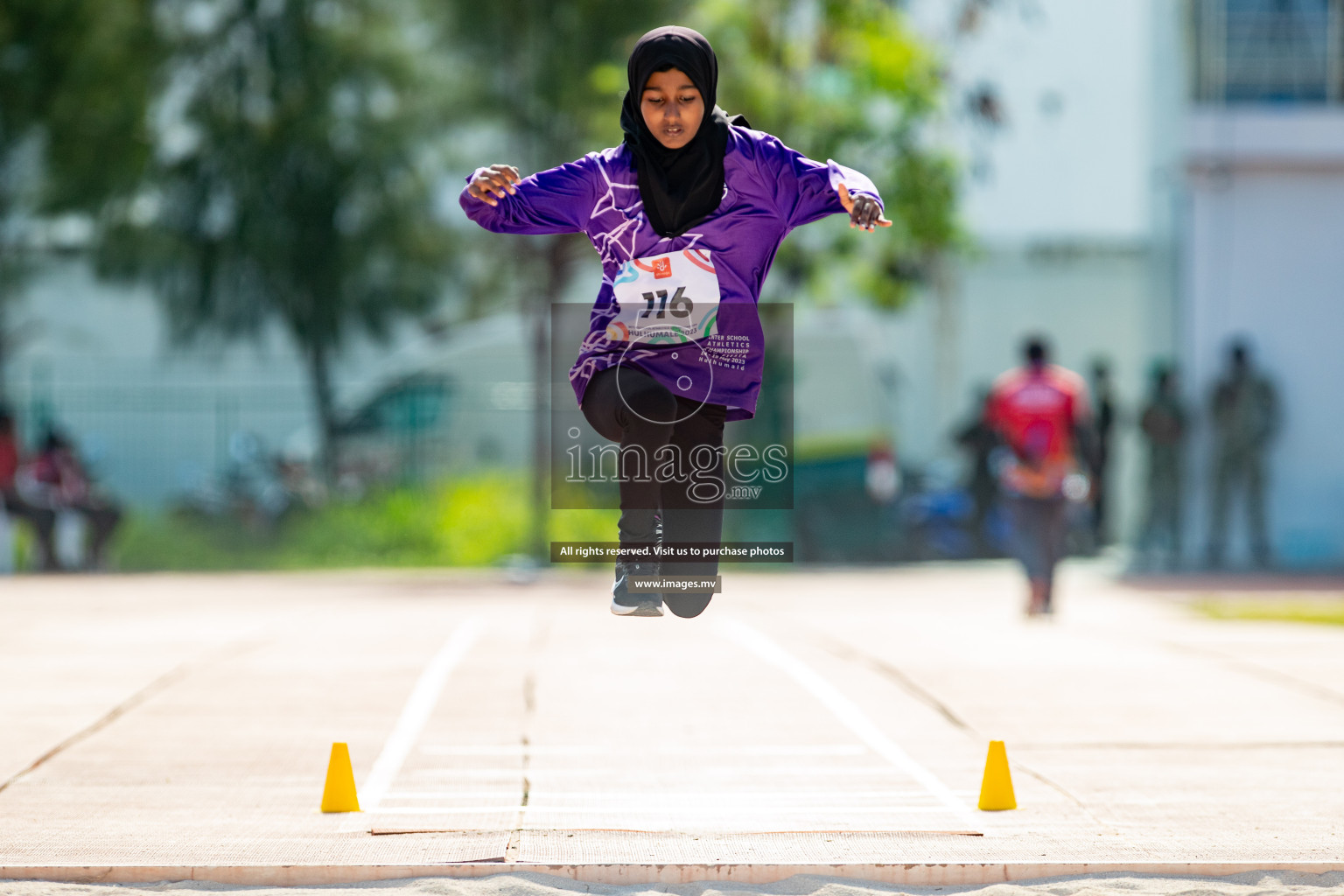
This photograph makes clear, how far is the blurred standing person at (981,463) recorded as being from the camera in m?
17.6

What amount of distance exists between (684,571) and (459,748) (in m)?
3.80

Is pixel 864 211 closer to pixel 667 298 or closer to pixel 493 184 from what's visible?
pixel 667 298

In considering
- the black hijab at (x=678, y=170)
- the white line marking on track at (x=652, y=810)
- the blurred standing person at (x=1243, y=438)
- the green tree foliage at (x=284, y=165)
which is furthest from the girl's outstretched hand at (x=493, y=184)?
the green tree foliage at (x=284, y=165)

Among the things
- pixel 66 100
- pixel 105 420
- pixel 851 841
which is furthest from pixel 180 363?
pixel 851 841

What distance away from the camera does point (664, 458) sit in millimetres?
4938

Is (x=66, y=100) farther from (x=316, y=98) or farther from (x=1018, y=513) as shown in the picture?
(x=1018, y=513)

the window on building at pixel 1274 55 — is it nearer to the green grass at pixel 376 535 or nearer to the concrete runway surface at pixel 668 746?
the concrete runway surface at pixel 668 746

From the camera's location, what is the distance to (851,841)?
6520 millimetres

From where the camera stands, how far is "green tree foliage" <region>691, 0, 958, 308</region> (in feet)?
62.4

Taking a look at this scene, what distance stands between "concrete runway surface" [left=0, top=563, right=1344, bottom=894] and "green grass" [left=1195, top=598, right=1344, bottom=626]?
41 centimetres

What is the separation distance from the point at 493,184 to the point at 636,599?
4.41 ft
